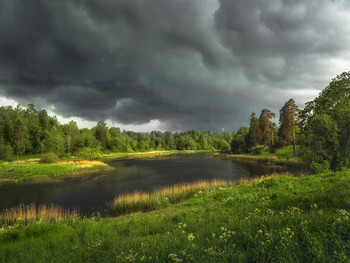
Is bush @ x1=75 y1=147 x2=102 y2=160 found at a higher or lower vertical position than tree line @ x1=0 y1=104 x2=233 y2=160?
lower

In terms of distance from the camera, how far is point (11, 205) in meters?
23.3

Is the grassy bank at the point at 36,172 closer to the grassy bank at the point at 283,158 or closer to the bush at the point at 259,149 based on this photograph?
the grassy bank at the point at 283,158

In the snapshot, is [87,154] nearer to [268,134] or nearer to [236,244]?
[268,134]

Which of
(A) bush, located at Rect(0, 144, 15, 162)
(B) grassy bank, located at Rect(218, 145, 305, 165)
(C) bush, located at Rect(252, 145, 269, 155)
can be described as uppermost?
(A) bush, located at Rect(0, 144, 15, 162)

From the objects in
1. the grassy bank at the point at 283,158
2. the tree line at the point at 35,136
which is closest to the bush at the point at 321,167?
the grassy bank at the point at 283,158

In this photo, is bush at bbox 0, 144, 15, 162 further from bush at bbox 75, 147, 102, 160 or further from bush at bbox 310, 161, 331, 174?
bush at bbox 310, 161, 331, 174

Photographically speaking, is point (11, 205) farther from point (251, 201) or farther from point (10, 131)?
point (10, 131)

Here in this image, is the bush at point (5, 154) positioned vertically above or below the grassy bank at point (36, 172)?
above

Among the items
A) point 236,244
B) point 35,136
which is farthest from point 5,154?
point 236,244

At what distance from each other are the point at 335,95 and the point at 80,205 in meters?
51.2

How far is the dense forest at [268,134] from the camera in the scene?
28.6 meters

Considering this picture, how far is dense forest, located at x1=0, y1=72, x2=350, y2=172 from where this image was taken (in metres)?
28.6

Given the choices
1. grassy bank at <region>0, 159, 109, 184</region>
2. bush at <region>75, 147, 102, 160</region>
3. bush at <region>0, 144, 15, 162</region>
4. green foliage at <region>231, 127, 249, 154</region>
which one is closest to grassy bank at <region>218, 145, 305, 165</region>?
green foliage at <region>231, 127, 249, 154</region>

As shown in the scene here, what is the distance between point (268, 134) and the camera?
78.3 meters
